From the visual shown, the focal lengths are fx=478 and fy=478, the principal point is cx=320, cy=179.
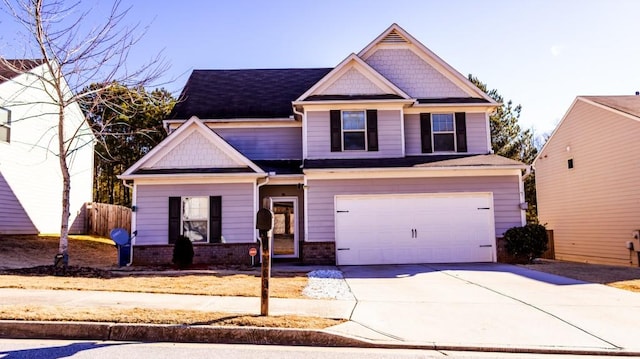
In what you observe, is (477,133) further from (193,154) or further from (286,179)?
(193,154)

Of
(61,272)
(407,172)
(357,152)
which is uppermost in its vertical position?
(357,152)

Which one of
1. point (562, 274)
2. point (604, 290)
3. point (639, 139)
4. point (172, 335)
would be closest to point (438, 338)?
point (172, 335)

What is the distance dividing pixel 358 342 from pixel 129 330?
A: 2.95 meters

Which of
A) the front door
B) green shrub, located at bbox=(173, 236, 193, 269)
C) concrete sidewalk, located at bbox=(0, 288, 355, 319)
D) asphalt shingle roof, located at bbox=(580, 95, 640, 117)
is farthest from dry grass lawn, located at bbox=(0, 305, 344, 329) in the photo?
asphalt shingle roof, located at bbox=(580, 95, 640, 117)

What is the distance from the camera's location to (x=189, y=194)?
596 inches

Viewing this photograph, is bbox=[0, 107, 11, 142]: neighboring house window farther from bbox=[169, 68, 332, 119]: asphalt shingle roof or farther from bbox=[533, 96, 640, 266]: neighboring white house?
bbox=[533, 96, 640, 266]: neighboring white house

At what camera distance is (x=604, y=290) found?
970cm

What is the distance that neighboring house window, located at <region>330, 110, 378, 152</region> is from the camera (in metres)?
16.3

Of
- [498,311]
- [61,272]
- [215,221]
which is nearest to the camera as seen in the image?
[498,311]

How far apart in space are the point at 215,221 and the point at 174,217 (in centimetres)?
131

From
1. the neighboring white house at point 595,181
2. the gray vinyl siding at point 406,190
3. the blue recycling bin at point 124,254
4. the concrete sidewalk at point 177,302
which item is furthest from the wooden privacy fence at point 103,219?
the neighboring white house at point 595,181

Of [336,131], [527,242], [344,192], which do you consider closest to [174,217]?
[344,192]

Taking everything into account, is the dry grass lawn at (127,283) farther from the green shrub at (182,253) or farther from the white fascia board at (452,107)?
the white fascia board at (452,107)

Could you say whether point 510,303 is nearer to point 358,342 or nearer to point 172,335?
point 358,342
